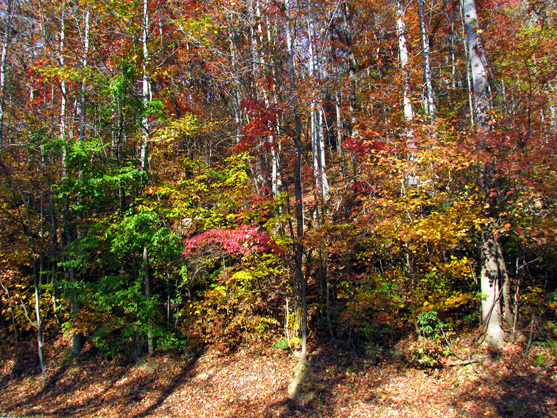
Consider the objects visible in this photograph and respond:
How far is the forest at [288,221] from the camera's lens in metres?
6.16

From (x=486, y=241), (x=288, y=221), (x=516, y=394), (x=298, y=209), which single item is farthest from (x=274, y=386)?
(x=486, y=241)

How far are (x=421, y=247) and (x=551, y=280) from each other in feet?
8.59

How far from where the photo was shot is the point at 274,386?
743cm

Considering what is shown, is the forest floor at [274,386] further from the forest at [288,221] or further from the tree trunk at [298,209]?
the tree trunk at [298,209]

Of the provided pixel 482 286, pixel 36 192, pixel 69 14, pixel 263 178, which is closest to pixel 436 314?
pixel 482 286

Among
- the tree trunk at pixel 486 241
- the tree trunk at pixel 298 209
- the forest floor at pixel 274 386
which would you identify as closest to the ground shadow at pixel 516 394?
the forest floor at pixel 274 386

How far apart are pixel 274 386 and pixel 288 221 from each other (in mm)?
3778

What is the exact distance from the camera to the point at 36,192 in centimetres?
1027

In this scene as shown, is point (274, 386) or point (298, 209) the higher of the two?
point (298, 209)

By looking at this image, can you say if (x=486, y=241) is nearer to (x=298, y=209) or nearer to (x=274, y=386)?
(x=298, y=209)

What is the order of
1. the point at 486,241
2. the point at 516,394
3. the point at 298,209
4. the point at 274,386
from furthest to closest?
1. the point at 298,209
2. the point at 274,386
3. the point at 486,241
4. the point at 516,394

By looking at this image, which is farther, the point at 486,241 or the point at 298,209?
the point at 298,209

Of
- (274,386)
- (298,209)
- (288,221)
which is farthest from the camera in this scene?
(288,221)

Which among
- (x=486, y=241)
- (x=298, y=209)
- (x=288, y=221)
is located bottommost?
(x=486, y=241)
